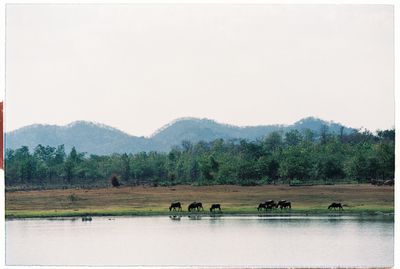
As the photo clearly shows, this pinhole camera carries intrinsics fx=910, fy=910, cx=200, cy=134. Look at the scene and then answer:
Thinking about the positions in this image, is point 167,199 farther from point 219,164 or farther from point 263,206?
point 263,206

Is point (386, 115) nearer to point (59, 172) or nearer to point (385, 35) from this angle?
point (385, 35)

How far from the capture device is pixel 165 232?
2141 cm

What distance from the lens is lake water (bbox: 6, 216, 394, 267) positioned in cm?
1883

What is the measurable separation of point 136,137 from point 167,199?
7.31 ft

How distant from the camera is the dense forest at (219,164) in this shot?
75.7ft

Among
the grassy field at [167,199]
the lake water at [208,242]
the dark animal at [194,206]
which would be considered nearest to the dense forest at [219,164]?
the grassy field at [167,199]

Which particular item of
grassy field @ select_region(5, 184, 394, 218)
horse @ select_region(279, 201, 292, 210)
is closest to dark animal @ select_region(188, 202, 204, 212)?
grassy field @ select_region(5, 184, 394, 218)

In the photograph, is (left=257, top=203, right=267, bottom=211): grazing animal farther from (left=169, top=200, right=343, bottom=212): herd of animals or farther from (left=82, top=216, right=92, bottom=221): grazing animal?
(left=82, top=216, right=92, bottom=221): grazing animal

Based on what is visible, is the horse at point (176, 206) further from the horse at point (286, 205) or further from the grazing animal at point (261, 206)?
the horse at point (286, 205)

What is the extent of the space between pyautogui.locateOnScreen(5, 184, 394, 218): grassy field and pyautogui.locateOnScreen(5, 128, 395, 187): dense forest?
213 mm

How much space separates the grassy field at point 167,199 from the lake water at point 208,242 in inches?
21.7

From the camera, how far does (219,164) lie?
2377cm

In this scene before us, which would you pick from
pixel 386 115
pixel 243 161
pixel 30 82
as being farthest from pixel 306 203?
pixel 30 82

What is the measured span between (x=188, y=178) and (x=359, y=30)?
20.1ft
